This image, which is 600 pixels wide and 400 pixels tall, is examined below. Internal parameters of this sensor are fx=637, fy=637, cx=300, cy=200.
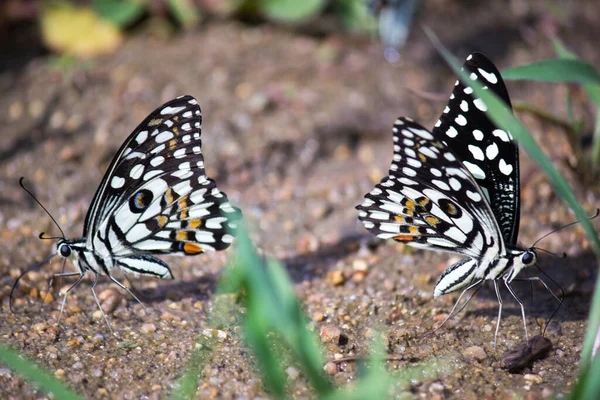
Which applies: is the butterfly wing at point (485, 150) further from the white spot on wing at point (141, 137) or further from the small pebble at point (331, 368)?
the white spot on wing at point (141, 137)

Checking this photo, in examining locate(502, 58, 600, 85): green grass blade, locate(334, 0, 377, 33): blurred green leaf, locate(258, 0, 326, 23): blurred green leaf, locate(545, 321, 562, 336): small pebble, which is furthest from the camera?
locate(334, 0, 377, 33): blurred green leaf

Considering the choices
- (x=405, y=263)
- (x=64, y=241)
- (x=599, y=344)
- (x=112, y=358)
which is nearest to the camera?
(x=599, y=344)

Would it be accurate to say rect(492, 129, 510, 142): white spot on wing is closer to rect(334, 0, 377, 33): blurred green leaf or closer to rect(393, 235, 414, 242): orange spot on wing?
rect(393, 235, 414, 242): orange spot on wing

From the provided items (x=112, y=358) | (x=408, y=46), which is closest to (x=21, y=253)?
(x=112, y=358)

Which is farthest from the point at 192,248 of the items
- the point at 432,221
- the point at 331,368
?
the point at 432,221

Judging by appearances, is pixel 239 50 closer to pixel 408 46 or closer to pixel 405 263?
pixel 408 46

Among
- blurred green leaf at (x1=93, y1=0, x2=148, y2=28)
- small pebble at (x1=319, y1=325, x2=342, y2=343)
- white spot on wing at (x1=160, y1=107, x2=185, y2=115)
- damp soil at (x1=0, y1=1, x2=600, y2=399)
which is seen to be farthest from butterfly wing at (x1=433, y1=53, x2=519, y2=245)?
blurred green leaf at (x1=93, y1=0, x2=148, y2=28)
